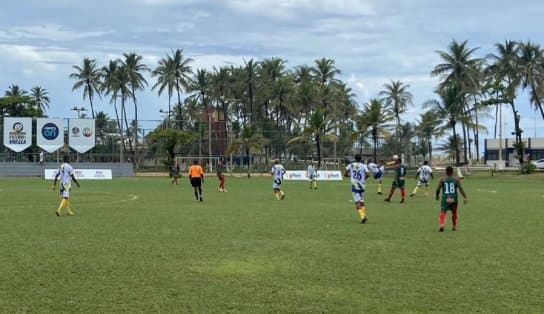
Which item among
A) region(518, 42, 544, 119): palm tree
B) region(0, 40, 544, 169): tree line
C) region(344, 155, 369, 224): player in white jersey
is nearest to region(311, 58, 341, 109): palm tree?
region(0, 40, 544, 169): tree line

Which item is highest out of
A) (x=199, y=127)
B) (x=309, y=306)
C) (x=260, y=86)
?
(x=260, y=86)

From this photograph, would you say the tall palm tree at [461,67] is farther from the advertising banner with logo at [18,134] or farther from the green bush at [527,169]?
the advertising banner with logo at [18,134]

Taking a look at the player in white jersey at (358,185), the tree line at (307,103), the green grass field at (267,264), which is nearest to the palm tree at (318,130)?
the tree line at (307,103)

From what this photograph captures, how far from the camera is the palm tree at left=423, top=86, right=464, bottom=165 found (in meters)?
71.2

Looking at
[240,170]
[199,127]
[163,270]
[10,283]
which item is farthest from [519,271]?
[199,127]

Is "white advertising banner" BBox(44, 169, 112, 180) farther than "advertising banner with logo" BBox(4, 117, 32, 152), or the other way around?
"advertising banner with logo" BBox(4, 117, 32, 152)

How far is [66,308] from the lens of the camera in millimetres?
7918

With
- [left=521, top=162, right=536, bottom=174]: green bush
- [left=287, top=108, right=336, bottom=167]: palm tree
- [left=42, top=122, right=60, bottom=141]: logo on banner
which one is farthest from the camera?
[left=287, top=108, right=336, bottom=167]: palm tree

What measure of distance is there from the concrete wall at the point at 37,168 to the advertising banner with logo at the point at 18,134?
6.43 ft

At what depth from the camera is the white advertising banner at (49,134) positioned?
6738 centimetres

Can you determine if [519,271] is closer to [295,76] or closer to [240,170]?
[240,170]

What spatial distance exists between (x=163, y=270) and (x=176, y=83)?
84.8 metres

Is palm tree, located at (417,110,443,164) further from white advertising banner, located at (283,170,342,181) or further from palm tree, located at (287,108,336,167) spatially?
white advertising banner, located at (283,170,342,181)

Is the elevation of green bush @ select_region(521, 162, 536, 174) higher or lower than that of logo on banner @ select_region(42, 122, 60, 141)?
lower
